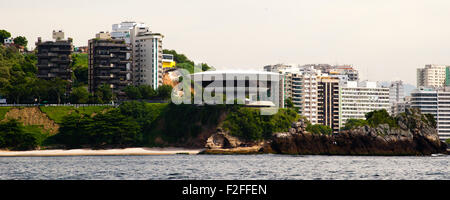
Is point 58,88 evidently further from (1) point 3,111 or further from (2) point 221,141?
(2) point 221,141

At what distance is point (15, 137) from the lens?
10588 cm

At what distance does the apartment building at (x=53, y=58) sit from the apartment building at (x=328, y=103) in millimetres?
70342

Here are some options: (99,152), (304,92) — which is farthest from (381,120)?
(304,92)

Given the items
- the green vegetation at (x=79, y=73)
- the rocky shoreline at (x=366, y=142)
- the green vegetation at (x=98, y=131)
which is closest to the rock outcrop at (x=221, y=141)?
the rocky shoreline at (x=366, y=142)

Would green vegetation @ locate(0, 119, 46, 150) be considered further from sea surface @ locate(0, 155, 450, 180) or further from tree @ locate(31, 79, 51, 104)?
sea surface @ locate(0, 155, 450, 180)

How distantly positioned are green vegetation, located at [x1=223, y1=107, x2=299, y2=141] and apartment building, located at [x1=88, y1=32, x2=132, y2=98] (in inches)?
1201

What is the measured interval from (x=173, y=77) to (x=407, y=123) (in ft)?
212

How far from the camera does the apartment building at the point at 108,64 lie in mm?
134250

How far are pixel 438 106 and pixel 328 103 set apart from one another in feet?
106

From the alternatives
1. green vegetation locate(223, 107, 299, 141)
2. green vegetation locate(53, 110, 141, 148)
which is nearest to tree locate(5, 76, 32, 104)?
green vegetation locate(53, 110, 141, 148)

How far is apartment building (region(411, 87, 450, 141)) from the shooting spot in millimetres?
186750

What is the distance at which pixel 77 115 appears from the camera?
379 ft

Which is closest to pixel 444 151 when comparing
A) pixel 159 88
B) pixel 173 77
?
pixel 159 88

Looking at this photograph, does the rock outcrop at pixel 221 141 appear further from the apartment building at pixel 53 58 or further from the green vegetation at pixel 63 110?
the apartment building at pixel 53 58
